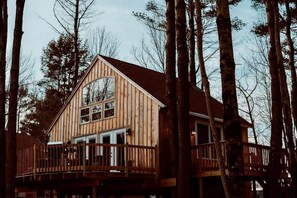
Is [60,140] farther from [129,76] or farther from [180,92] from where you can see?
[180,92]

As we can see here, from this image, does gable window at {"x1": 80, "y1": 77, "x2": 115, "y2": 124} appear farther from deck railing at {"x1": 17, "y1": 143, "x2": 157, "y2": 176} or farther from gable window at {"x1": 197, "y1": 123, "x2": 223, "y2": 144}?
gable window at {"x1": 197, "y1": 123, "x2": 223, "y2": 144}

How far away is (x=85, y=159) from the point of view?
13508 mm

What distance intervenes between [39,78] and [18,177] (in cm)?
2054

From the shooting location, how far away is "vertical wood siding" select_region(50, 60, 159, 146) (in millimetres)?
16094

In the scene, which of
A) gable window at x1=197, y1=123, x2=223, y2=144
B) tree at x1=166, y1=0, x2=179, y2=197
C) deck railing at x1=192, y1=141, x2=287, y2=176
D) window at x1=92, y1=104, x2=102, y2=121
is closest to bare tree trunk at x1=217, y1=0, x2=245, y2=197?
tree at x1=166, y1=0, x2=179, y2=197

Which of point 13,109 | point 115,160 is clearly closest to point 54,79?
point 115,160

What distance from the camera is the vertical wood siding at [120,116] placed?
52.8 feet

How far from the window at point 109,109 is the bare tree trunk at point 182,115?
4903 mm

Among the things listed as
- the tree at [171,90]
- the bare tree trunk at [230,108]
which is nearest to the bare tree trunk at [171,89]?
the tree at [171,90]

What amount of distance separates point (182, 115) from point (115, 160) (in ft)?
11.4

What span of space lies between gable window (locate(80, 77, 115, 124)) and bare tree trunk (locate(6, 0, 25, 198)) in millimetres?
6290

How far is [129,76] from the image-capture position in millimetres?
17266

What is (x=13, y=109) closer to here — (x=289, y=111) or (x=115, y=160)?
(x=115, y=160)

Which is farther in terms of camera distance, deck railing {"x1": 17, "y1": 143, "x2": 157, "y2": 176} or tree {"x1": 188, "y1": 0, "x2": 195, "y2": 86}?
tree {"x1": 188, "y1": 0, "x2": 195, "y2": 86}
